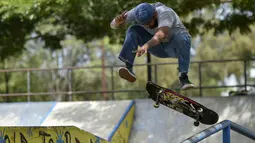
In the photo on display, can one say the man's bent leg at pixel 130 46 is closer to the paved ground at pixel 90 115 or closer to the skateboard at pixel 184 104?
the skateboard at pixel 184 104

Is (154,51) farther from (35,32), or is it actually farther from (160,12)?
(35,32)

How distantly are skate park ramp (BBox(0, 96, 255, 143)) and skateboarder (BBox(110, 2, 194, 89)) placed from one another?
2.67 meters

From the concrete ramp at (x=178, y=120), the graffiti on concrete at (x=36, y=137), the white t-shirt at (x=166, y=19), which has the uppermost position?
the white t-shirt at (x=166, y=19)

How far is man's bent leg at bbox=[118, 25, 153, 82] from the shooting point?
5004mm

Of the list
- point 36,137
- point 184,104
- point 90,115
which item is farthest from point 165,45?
point 90,115

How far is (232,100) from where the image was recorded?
350 inches

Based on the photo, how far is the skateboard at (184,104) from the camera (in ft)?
17.1

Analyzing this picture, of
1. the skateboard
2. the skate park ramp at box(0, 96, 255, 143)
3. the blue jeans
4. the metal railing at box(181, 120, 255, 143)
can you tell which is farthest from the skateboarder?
the skate park ramp at box(0, 96, 255, 143)

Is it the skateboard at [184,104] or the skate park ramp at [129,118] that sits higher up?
the skateboard at [184,104]

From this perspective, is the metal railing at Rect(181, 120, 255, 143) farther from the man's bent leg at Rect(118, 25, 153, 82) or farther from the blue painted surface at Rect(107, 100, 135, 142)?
the blue painted surface at Rect(107, 100, 135, 142)

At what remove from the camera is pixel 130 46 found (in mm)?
5000

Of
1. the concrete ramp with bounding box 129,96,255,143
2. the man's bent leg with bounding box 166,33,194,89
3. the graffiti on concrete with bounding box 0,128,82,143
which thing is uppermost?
the man's bent leg with bounding box 166,33,194,89

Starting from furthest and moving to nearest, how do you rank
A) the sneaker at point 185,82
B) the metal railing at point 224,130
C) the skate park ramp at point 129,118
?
the skate park ramp at point 129,118 < the sneaker at point 185,82 < the metal railing at point 224,130

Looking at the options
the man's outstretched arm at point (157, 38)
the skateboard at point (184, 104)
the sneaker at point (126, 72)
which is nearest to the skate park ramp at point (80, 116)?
the skateboard at point (184, 104)
